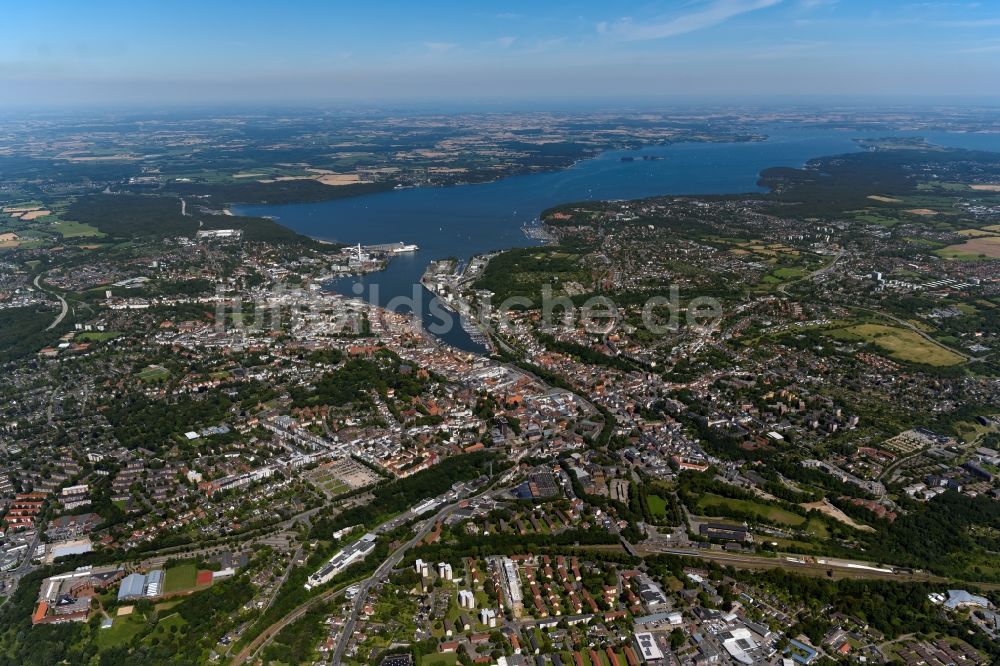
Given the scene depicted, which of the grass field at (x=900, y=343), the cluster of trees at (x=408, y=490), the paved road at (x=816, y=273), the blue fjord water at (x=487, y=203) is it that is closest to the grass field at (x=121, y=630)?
the cluster of trees at (x=408, y=490)

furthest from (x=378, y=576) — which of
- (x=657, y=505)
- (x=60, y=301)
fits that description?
(x=60, y=301)

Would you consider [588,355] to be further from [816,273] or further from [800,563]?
[816,273]

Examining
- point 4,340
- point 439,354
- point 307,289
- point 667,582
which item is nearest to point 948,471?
point 667,582

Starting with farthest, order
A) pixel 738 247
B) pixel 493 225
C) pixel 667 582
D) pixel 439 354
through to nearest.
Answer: pixel 493 225 → pixel 738 247 → pixel 439 354 → pixel 667 582

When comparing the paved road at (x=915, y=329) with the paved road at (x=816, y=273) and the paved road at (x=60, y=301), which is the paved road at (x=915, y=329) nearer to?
the paved road at (x=816, y=273)

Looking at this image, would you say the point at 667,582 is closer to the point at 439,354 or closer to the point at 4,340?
the point at 439,354
